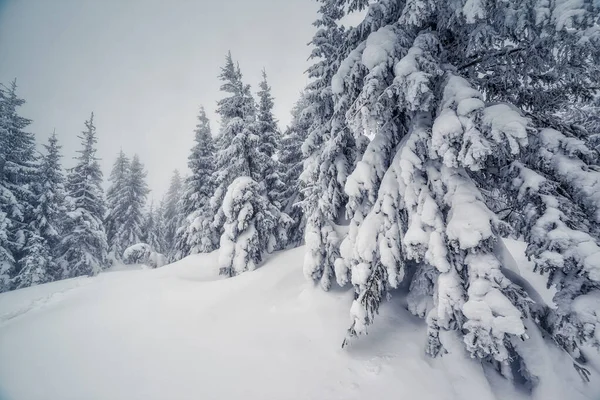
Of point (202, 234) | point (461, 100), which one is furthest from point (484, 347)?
point (202, 234)

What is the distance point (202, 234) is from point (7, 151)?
1570 centimetres

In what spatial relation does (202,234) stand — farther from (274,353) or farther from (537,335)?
(537,335)

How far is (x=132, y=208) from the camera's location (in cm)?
3056

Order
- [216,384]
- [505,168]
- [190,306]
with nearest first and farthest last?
[505,168]
[216,384]
[190,306]

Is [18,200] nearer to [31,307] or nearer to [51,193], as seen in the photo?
[51,193]

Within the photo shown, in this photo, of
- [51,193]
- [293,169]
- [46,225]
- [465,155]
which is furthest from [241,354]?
[51,193]

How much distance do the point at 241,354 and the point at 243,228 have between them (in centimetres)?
721

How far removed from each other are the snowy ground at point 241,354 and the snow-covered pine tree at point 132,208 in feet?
74.4

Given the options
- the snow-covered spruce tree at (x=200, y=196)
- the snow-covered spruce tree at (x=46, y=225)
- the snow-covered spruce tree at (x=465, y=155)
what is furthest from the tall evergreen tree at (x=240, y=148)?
the snow-covered spruce tree at (x=46, y=225)

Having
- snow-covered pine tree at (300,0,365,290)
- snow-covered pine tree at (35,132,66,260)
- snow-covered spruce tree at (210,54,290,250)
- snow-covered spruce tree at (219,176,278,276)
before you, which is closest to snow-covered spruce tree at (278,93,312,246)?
snow-covered spruce tree at (210,54,290,250)

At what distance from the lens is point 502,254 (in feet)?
15.5

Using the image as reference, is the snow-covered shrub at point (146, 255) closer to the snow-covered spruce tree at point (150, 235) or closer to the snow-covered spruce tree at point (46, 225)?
the snow-covered spruce tree at point (46, 225)

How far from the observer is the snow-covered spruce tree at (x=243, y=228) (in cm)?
1212

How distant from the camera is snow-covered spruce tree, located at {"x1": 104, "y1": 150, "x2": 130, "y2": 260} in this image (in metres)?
29.6
